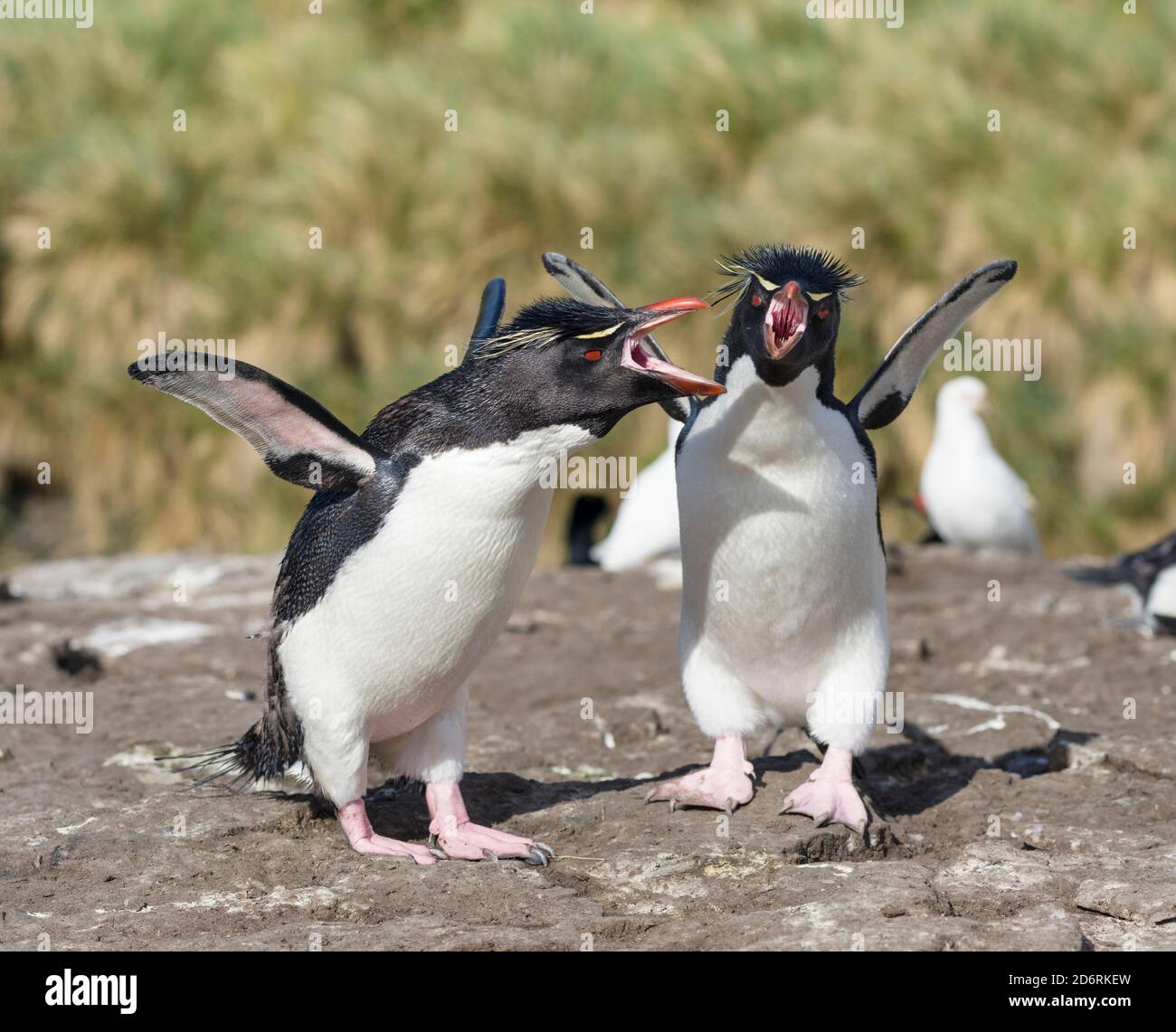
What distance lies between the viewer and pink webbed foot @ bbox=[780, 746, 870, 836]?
13.1ft

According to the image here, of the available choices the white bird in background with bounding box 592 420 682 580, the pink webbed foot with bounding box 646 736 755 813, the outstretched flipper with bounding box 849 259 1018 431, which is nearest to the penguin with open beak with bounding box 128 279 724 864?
the pink webbed foot with bounding box 646 736 755 813

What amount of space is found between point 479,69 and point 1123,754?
34.1 feet

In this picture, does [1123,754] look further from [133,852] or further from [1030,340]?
[1030,340]

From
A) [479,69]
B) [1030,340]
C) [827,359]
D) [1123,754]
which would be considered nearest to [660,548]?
[1030,340]

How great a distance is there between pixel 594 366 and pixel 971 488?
653 centimetres

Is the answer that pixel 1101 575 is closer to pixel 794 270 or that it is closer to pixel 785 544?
pixel 785 544

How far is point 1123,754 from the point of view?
478cm

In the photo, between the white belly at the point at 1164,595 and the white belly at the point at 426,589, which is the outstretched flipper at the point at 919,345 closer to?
the white belly at the point at 426,589

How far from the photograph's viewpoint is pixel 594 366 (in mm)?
3682

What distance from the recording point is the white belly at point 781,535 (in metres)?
4.04

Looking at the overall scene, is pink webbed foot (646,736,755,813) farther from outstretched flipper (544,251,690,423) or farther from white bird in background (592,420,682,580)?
white bird in background (592,420,682,580)

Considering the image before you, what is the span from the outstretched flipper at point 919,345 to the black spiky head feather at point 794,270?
36 centimetres

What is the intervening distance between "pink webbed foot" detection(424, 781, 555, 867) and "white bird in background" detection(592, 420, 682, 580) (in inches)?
199

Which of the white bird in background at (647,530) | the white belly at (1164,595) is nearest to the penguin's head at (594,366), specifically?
the white belly at (1164,595)
